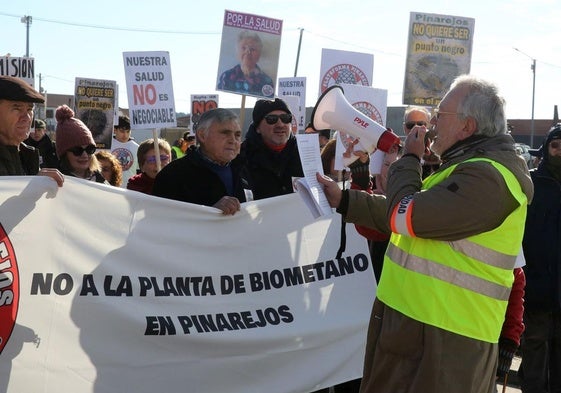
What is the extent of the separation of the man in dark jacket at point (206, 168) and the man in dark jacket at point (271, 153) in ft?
1.35

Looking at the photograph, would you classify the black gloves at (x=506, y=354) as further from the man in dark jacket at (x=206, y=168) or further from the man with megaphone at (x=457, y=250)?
the man in dark jacket at (x=206, y=168)

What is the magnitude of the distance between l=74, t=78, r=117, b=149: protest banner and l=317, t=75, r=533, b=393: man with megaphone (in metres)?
7.22

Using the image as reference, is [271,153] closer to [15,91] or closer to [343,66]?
[15,91]

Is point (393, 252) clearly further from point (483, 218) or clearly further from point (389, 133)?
point (389, 133)

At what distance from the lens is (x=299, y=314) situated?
4.89m

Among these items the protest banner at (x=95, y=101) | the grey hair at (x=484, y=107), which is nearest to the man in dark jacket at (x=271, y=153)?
the grey hair at (x=484, y=107)

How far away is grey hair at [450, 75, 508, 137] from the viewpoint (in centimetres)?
317

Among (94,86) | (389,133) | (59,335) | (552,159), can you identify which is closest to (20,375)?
(59,335)

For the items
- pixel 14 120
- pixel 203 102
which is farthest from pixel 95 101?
pixel 14 120

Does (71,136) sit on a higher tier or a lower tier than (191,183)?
higher

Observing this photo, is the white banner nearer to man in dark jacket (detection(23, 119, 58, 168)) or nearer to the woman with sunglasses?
the woman with sunglasses

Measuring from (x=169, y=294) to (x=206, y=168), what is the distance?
0.81 meters

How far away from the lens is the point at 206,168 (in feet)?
15.8

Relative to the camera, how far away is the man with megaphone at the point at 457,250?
305cm
